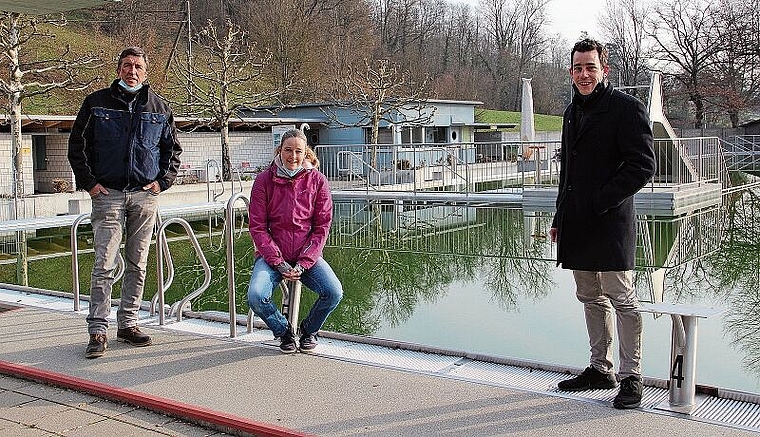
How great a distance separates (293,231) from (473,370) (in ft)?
4.23

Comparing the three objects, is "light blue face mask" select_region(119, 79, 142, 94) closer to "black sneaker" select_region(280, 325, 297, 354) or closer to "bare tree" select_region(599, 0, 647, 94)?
"black sneaker" select_region(280, 325, 297, 354)

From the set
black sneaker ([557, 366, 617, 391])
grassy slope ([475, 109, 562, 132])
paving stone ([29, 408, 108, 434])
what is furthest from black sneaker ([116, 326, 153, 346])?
grassy slope ([475, 109, 562, 132])

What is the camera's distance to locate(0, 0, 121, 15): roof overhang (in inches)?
189

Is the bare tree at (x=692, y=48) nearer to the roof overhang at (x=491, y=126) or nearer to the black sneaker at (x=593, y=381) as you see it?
the roof overhang at (x=491, y=126)

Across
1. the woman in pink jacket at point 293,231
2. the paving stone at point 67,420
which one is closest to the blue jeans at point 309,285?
the woman in pink jacket at point 293,231

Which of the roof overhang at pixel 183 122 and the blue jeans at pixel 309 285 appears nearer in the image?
the blue jeans at pixel 309 285

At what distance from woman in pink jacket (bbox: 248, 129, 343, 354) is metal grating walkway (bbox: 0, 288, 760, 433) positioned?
25 cm

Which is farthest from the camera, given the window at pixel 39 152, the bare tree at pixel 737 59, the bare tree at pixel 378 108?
the bare tree at pixel 737 59

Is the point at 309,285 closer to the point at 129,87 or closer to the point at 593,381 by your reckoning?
the point at 129,87

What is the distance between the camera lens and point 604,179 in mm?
3848

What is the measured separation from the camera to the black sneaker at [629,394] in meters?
3.71

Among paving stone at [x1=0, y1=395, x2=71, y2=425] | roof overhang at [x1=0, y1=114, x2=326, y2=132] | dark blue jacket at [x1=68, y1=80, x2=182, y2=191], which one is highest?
roof overhang at [x1=0, y1=114, x2=326, y2=132]

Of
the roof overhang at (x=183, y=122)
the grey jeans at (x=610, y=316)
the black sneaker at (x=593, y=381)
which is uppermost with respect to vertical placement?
the roof overhang at (x=183, y=122)

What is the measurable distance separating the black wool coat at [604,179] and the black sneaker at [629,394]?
50cm
